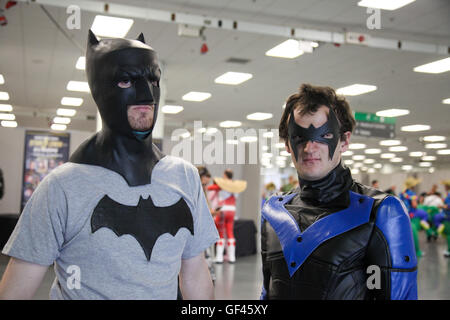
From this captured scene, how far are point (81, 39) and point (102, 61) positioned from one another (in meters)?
5.86

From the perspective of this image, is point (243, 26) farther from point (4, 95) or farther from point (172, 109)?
point (4, 95)

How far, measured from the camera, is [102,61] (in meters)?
1.04

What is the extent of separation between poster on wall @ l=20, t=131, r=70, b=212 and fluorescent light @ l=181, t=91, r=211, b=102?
8.99 feet

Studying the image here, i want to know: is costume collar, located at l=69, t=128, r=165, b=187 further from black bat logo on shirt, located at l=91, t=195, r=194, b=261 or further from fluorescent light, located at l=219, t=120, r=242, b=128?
fluorescent light, located at l=219, t=120, r=242, b=128

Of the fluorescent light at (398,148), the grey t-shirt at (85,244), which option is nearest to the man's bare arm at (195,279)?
the grey t-shirt at (85,244)

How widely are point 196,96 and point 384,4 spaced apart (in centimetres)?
590

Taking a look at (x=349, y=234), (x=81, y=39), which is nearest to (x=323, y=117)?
(x=349, y=234)

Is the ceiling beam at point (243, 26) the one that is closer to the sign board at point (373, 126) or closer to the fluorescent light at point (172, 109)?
the sign board at point (373, 126)

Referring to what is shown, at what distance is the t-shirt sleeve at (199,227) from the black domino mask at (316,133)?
424 mm

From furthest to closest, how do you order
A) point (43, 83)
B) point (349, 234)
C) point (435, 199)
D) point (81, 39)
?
point (435, 199) → point (43, 83) → point (81, 39) → point (349, 234)

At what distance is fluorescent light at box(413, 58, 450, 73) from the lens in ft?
22.7
